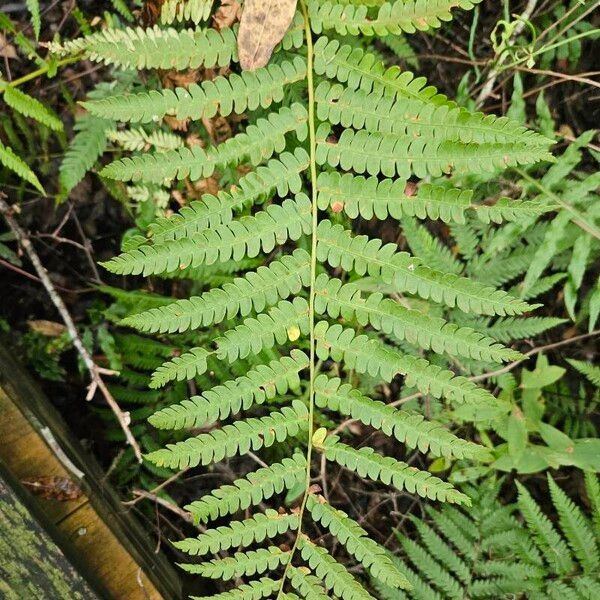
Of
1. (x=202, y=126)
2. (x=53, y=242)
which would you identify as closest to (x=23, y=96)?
(x=202, y=126)

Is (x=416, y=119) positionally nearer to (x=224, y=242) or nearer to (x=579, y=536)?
(x=224, y=242)

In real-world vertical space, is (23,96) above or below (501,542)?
above

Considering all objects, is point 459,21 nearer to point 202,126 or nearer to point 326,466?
point 202,126

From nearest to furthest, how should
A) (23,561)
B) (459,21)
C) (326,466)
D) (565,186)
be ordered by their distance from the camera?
1. (23,561)
2. (565,186)
3. (459,21)
4. (326,466)

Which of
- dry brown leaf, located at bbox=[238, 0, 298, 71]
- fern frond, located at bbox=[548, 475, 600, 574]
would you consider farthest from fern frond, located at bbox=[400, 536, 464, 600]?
dry brown leaf, located at bbox=[238, 0, 298, 71]

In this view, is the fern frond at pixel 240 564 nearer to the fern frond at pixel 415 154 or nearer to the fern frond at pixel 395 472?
the fern frond at pixel 395 472

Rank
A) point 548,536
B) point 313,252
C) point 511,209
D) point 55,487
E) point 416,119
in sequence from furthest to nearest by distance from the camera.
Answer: point 548,536, point 55,487, point 313,252, point 416,119, point 511,209

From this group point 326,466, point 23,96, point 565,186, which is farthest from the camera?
point 326,466

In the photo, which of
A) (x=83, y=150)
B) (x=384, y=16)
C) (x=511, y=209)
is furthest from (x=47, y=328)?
(x=511, y=209)
